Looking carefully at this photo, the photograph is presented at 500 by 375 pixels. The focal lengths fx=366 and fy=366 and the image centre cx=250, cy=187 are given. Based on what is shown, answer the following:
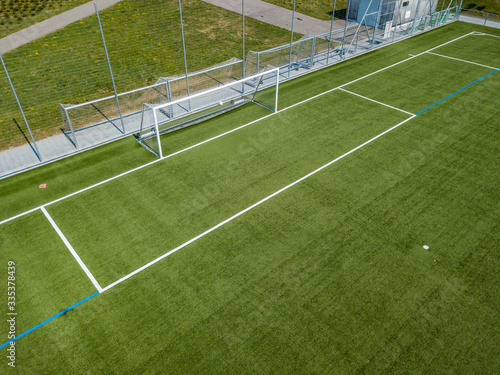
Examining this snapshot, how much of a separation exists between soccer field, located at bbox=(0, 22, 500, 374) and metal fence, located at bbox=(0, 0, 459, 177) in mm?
1689

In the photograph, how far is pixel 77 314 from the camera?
7273 mm

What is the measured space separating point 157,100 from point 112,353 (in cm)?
988

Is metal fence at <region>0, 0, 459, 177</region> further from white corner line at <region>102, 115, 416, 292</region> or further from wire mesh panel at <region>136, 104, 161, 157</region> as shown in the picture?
white corner line at <region>102, 115, 416, 292</region>

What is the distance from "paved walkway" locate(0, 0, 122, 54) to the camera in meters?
13.4

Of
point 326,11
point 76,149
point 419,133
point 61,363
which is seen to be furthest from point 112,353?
point 326,11

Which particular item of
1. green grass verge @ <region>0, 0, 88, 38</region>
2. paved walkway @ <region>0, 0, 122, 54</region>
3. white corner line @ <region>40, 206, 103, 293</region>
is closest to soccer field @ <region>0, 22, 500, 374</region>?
white corner line @ <region>40, 206, 103, 293</region>

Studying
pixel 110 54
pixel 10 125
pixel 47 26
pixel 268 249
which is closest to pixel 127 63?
pixel 110 54

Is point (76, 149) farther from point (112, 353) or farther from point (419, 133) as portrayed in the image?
point (419, 133)

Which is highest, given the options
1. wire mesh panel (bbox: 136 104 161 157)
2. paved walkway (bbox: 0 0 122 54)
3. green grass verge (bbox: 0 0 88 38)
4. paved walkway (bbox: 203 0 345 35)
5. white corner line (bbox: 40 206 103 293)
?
green grass verge (bbox: 0 0 88 38)

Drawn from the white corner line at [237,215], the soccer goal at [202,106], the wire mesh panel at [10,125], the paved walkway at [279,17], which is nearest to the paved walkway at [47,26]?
the wire mesh panel at [10,125]

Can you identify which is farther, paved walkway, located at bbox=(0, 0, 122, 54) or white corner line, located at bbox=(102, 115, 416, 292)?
paved walkway, located at bbox=(0, 0, 122, 54)

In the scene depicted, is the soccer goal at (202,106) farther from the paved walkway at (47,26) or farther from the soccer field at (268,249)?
the paved walkway at (47,26)

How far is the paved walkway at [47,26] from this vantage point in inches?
528

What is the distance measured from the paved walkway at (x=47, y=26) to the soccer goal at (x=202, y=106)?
18.1 feet
